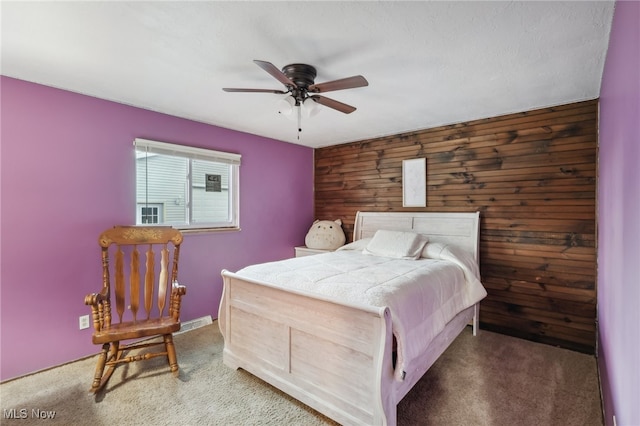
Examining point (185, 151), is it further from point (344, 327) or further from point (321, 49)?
point (344, 327)

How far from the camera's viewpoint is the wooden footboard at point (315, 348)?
1.64 m

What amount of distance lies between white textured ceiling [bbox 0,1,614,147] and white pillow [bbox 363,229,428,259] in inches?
53.7

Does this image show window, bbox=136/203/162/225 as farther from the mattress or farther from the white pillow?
the white pillow

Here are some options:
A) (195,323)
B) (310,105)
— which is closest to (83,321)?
(195,323)

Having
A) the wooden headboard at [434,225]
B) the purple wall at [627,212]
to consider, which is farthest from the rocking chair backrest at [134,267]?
the purple wall at [627,212]

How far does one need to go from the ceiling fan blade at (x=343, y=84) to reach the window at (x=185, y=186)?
1.87m

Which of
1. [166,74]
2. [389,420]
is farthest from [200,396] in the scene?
[166,74]

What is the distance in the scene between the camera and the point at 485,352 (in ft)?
9.04

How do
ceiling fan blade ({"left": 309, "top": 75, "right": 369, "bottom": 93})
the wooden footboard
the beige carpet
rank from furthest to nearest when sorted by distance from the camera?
the beige carpet < ceiling fan blade ({"left": 309, "top": 75, "right": 369, "bottom": 93}) < the wooden footboard

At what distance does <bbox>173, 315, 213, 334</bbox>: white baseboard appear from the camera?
318 cm

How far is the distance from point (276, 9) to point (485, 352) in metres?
3.09

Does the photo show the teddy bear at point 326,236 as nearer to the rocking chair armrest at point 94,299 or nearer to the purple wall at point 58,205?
the purple wall at point 58,205

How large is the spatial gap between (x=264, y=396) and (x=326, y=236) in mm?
2406

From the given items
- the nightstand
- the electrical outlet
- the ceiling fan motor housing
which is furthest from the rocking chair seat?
the nightstand
